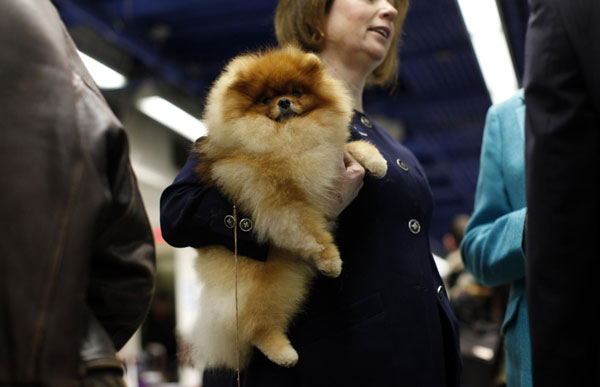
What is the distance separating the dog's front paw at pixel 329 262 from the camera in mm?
1647

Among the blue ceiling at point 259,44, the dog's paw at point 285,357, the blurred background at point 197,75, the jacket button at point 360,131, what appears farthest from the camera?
the blue ceiling at point 259,44

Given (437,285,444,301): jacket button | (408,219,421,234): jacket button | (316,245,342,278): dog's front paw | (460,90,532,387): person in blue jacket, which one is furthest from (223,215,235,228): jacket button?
(460,90,532,387): person in blue jacket

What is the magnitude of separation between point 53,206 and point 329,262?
85 cm

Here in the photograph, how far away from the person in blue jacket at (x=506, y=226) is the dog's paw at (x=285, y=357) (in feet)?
2.25

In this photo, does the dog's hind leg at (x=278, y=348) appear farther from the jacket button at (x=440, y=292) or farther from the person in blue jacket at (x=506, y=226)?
the person in blue jacket at (x=506, y=226)

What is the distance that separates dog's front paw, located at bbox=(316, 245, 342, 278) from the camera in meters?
1.65

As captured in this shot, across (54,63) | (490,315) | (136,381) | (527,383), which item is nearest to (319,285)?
(527,383)

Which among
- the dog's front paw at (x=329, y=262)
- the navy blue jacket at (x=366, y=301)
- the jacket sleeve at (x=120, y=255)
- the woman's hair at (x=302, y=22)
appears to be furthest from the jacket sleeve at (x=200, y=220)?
the woman's hair at (x=302, y=22)

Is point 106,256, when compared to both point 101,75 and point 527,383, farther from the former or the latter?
point 101,75

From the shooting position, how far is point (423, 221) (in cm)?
192

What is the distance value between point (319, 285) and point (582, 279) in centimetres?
79

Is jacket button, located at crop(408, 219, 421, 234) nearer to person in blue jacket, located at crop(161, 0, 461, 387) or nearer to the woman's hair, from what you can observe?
person in blue jacket, located at crop(161, 0, 461, 387)

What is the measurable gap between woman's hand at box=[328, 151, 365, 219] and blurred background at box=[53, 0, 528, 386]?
230 centimetres

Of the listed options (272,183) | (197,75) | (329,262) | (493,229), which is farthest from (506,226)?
(197,75)
